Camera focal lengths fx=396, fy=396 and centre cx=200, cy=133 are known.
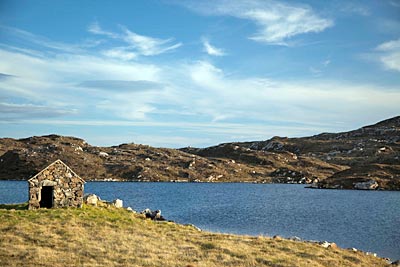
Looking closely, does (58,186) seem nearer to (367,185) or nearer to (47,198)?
(47,198)

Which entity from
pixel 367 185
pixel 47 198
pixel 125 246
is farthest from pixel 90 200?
pixel 367 185

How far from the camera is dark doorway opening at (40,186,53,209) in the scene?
4656 cm

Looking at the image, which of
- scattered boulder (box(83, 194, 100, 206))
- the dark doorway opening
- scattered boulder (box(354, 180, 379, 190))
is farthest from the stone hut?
scattered boulder (box(354, 180, 379, 190))

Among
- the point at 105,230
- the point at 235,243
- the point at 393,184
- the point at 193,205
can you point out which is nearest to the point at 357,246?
the point at 235,243

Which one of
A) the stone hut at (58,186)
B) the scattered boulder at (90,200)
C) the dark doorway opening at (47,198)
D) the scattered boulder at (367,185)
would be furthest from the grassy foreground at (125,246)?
the scattered boulder at (367,185)

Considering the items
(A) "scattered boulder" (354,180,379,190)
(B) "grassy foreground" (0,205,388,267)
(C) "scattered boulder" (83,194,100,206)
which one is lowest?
(A) "scattered boulder" (354,180,379,190)

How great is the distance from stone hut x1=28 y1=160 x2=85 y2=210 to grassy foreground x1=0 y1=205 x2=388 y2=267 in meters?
2.60

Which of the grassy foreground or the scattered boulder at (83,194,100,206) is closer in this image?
the grassy foreground

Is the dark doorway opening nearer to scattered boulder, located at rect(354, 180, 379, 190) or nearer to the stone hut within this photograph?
the stone hut

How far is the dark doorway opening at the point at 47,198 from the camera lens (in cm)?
4656

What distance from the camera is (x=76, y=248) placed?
27.7 meters

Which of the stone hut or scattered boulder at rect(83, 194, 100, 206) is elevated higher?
the stone hut

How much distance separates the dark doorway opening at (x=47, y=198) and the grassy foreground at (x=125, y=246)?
4317mm

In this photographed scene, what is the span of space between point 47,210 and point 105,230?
11.1 metres
